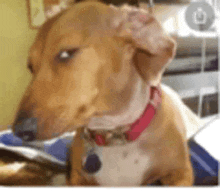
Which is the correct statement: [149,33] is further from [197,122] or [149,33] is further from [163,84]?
[197,122]

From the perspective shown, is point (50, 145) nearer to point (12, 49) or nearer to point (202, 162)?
point (12, 49)

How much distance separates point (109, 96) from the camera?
51 cm

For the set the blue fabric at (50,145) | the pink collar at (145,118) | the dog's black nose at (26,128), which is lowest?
the blue fabric at (50,145)

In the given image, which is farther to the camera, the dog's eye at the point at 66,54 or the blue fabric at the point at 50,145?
the blue fabric at the point at 50,145

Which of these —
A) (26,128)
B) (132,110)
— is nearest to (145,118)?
(132,110)

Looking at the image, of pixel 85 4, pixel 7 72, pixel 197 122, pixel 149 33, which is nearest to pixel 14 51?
pixel 7 72

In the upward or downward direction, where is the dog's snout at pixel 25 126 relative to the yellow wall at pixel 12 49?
downward

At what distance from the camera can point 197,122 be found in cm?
63

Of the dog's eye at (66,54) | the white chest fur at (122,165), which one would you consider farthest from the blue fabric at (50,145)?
the dog's eye at (66,54)

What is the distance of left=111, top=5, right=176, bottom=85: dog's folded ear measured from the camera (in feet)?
1.64

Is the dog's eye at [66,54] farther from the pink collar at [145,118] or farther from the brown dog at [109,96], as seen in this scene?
the pink collar at [145,118]

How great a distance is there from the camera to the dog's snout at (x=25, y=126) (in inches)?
17.0

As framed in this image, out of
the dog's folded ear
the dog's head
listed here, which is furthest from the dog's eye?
the dog's folded ear

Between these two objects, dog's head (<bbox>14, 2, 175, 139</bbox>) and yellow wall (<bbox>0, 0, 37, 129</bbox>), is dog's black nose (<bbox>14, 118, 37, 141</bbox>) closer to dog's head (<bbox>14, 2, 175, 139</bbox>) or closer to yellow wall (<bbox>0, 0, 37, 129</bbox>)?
dog's head (<bbox>14, 2, 175, 139</bbox>)
